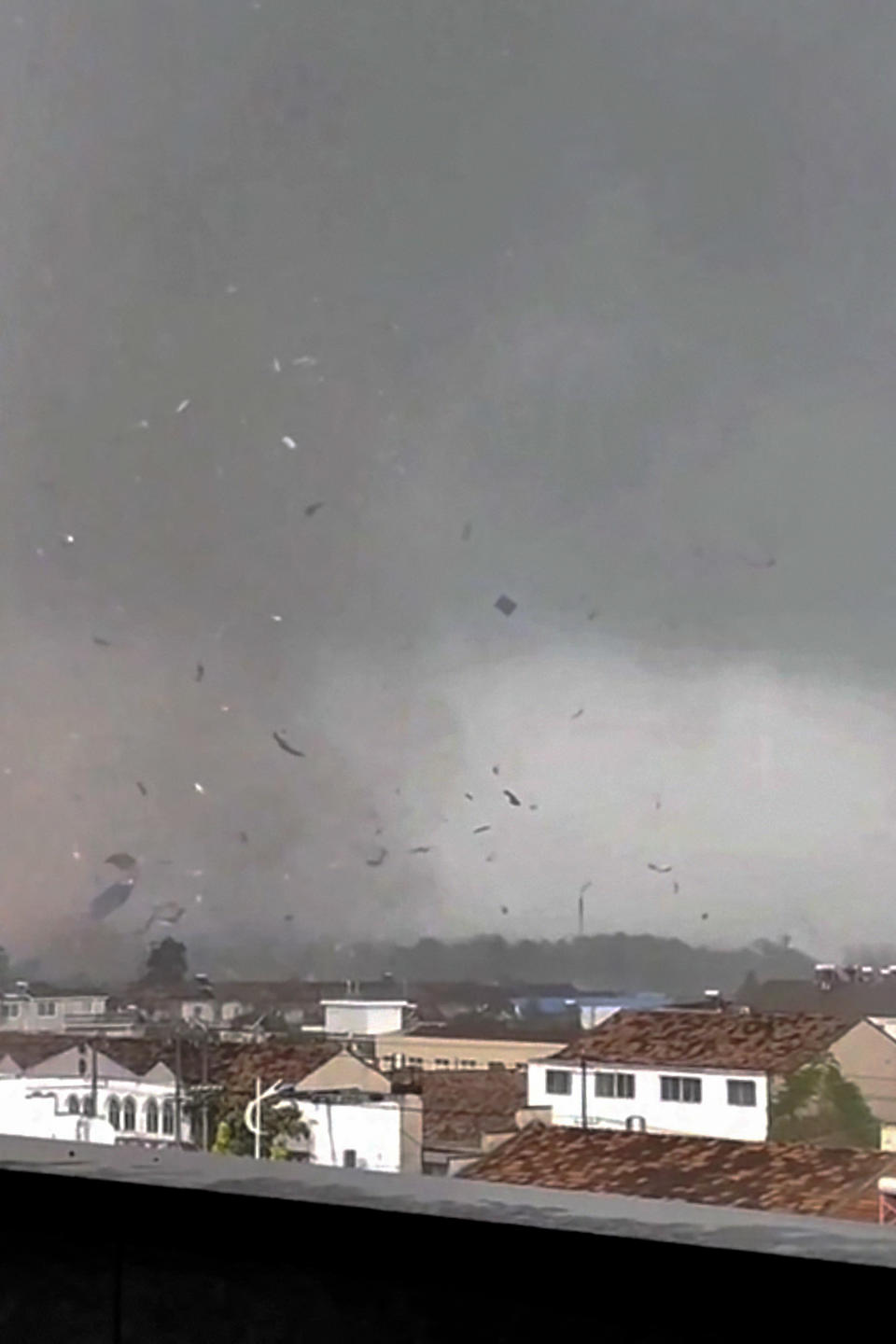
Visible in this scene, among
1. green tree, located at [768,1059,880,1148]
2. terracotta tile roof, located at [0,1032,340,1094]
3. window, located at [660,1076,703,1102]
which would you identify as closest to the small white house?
terracotta tile roof, located at [0,1032,340,1094]

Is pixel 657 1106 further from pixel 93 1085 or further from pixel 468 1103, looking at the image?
pixel 93 1085

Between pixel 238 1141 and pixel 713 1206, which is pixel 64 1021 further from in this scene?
pixel 713 1206

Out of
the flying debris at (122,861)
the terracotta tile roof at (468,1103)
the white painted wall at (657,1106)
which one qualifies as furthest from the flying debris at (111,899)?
the white painted wall at (657,1106)

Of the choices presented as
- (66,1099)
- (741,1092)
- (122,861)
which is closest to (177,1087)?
(66,1099)

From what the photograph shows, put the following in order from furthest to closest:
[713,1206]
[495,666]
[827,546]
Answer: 1. [495,666]
2. [827,546]
3. [713,1206]

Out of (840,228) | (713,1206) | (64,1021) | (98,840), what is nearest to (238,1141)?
(64,1021)
